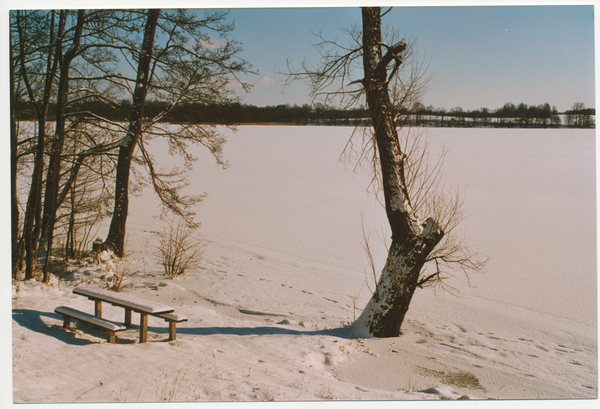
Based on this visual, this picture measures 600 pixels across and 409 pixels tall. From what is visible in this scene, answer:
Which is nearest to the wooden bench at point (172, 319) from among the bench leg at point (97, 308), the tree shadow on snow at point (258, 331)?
the tree shadow on snow at point (258, 331)

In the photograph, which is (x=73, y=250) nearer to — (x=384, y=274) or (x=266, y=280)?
(x=266, y=280)

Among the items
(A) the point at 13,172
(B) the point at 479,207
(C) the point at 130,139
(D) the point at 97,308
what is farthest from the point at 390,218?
(B) the point at 479,207

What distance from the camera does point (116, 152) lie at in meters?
8.06

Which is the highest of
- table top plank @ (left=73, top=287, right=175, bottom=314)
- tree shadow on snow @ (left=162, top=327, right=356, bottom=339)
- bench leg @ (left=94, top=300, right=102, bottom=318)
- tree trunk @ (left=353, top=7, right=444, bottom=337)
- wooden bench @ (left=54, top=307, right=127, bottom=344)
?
tree trunk @ (left=353, top=7, right=444, bottom=337)

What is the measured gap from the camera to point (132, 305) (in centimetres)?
449

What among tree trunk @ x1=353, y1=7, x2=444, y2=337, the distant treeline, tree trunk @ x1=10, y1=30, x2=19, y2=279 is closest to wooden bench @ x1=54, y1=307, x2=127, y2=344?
tree trunk @ x1=10, y1=30, x2=19, y2=279

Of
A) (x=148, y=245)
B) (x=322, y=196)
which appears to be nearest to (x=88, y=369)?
(x=148, y=245)

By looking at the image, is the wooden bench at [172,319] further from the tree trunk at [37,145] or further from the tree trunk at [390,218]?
the tree trunk at [37,145]

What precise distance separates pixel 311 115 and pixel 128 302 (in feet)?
14.5

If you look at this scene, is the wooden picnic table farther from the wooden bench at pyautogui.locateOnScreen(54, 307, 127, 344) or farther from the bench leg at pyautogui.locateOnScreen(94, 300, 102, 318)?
the wooden bench at pyautogui.locateOnScreen(54, 307, 127, 344)

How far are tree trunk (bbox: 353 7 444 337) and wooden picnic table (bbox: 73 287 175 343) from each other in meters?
2.32

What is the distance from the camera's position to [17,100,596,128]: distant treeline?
612 cm

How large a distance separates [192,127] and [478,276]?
6.23m

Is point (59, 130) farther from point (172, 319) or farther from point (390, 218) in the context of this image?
point (390, 218)
